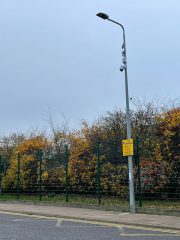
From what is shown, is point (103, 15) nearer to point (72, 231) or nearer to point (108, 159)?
point (108, 159)

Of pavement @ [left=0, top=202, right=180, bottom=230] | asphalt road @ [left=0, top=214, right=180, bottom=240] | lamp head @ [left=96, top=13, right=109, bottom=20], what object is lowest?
asphalt road @ [left=0, top=214, right=180, bottom=240]

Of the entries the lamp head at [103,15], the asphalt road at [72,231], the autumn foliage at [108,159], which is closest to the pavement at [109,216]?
the asphalt road at [72,231]

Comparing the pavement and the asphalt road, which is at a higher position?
the pavement

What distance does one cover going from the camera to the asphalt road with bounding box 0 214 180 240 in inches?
394

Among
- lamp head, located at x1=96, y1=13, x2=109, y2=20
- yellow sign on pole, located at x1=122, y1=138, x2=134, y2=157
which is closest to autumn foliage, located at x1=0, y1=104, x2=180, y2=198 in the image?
yellow sign on pole, located at x1=122, y1=138, x2=134, y2=157

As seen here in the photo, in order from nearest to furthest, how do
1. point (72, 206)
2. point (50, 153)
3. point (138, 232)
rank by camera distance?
point (138, 232) → point (72, 206) → point (50, 153)

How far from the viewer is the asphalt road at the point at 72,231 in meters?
10.0

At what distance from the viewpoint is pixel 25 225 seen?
12.5 m

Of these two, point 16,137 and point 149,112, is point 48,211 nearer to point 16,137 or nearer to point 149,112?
point 149,112

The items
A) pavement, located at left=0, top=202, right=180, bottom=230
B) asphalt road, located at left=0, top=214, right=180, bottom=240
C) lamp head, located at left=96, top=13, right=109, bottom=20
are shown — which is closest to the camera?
asphalt road, located at left=0, top=214, right=180, bottom=240

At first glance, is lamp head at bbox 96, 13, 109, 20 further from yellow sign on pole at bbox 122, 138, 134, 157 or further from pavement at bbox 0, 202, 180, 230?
pavement at bbox 0, 202, 180, 230

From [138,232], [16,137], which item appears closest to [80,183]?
[138,232]

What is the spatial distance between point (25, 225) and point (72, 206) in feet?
17.4

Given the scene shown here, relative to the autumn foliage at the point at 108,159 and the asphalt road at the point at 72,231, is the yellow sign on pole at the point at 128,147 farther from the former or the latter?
the asphalt road at the point at 72,231
